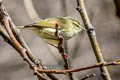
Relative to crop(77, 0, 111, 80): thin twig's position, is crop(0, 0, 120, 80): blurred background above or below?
above

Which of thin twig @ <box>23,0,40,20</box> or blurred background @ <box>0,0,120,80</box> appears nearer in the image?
thin twig @ <box>23,0,40,20</box>

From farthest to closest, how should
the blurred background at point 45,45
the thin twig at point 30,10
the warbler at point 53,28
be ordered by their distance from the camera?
the blurred background at point 45,45 < the thin twig at point 30,10 < the warbler at point 53,28

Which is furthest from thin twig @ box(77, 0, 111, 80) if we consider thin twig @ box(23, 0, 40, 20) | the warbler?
thin twig @ box(23, 0, 40, 20)

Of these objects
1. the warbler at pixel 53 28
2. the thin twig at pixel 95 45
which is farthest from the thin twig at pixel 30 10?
the thin twig at pixel 95 45

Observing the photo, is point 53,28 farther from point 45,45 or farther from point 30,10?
point 45,45

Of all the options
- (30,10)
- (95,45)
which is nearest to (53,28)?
(95,45)

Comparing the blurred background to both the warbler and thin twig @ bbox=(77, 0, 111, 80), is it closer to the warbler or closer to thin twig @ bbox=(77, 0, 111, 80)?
the warbler

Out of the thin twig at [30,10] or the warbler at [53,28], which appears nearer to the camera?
the warbler at [53,28]

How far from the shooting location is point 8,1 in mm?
3508

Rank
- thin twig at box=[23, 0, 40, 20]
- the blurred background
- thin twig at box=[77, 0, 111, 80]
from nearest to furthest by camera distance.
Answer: thin twig at box=[77, 0, 111, 80]
thin twig at box=[23, 0, 40, 20]
the blurred background

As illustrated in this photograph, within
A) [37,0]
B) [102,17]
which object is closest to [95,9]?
[102,17]

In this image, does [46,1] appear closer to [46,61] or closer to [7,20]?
[46,61]

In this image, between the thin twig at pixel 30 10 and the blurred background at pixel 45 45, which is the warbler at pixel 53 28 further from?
the blurred background at pixel 45 45

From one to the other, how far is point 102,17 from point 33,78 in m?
1.02
